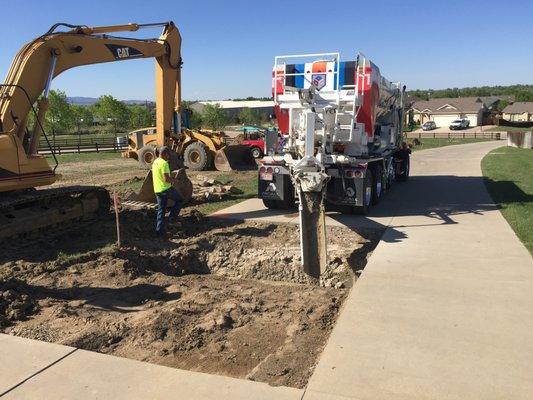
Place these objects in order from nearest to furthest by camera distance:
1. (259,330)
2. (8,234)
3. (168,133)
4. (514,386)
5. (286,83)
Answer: (514,386), (259,330), (8,234), (286,83), (168,133)

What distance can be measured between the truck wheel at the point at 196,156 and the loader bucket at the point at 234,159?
1.63ft

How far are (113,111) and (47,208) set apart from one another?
5898 centimetres

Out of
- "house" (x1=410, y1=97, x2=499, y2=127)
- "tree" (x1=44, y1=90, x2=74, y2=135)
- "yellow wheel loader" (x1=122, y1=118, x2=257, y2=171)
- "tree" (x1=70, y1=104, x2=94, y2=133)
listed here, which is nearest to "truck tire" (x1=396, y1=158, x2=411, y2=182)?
"yellow wheel loader" (x1=122, y1=118, x2=257, y2=171)

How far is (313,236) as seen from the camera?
25.0 feet

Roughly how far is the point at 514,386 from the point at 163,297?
433 cm

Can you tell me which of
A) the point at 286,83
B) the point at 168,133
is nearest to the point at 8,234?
the point at 168,133

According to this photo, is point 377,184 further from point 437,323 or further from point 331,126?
point 437,323

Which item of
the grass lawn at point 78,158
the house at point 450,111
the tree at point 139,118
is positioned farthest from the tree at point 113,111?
the house at point 450,111

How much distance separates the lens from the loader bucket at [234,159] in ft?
65.2

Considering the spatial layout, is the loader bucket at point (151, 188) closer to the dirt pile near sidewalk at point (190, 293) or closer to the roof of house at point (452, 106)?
the dirt pile near sidewalk at point (190, 293)

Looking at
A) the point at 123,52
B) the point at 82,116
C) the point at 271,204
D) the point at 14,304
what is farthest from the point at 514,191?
the point at 82,116

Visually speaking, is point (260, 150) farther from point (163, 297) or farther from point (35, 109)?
point (163, 297)

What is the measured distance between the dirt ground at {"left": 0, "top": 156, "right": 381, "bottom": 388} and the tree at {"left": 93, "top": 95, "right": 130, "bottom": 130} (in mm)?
58029

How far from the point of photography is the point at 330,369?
4031 millimetres
